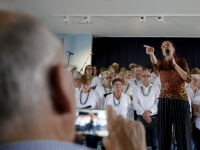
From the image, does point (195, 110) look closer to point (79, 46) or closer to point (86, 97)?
point (86, 97)

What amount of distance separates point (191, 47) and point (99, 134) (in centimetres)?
916

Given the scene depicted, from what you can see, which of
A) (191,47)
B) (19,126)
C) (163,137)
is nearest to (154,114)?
(163,137)

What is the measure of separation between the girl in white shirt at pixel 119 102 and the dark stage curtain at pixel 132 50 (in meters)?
5.60

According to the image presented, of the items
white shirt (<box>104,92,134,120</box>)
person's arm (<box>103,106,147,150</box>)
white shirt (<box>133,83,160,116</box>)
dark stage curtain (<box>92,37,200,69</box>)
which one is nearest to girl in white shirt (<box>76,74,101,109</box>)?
white shirt (<box>104,92,134,120</box>)

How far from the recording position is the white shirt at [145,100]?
10.9 ft

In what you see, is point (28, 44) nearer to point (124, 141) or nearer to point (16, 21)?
point (16, 21)

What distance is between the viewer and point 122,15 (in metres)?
→ 6.14

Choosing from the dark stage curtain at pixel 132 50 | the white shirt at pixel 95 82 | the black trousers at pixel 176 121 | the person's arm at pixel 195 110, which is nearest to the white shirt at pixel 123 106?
the black trousers at pixel 176 121

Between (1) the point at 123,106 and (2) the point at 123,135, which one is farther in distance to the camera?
(1) the point at 123,106

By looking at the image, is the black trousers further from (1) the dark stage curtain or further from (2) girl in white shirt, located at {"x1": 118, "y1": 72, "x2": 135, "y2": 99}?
(1) the dark stage curtain

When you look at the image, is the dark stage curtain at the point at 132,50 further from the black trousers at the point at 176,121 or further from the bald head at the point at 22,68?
the bald head at the point at 22,68

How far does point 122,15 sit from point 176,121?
14.7 ft

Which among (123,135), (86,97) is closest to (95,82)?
(86,97)

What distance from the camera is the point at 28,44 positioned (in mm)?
284
